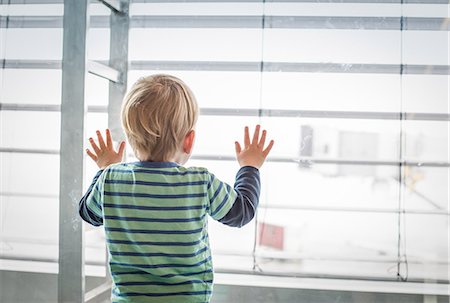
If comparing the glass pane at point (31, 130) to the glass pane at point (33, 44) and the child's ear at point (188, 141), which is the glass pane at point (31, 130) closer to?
the glass pane at point (33, 44)

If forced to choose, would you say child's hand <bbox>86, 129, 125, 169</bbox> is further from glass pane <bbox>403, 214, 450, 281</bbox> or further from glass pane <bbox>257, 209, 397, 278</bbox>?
glass pane <bbox>403, 214, 450, 281</bbox>

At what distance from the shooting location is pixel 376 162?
197 centimetres

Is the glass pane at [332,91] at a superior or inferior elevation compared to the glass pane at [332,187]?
superior

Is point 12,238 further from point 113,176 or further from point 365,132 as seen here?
point 365,132

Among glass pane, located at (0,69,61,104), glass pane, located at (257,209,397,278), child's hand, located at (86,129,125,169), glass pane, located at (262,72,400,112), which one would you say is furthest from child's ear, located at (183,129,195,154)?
glass pane, located at (257,209,397,278)

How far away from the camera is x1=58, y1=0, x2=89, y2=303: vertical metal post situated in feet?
5.28

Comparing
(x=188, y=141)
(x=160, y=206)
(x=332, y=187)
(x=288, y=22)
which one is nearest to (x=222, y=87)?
(x=288, y=22)

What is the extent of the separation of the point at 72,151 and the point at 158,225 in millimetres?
649

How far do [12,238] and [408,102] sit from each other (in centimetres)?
142

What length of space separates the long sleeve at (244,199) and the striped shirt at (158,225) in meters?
0.03

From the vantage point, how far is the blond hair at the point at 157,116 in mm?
1121

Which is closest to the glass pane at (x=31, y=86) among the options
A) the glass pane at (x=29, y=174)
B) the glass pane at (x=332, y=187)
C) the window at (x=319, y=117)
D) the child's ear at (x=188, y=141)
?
the window at (x=319, y=117)

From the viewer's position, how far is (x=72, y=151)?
5.33 feet

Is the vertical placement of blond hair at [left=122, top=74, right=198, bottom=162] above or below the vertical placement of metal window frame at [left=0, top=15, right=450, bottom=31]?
below
